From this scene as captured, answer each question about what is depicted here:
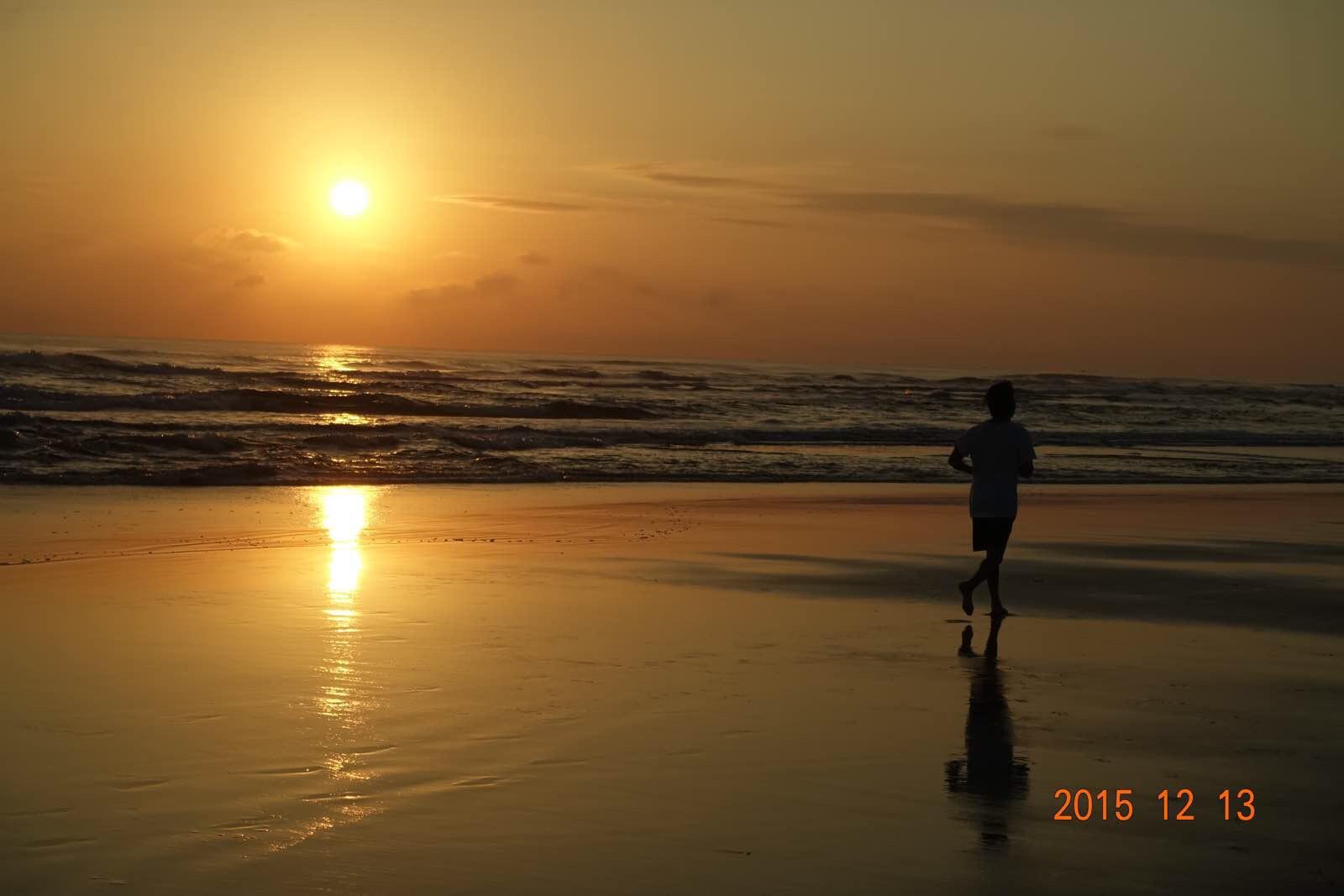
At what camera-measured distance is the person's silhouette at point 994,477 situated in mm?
9523

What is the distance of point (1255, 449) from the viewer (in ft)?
106

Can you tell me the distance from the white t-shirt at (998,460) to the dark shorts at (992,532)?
4cm

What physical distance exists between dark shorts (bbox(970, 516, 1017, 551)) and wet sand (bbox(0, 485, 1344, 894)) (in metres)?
0.53

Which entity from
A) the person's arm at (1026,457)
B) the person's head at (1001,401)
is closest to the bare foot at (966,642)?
the person's arm at (1026,457)

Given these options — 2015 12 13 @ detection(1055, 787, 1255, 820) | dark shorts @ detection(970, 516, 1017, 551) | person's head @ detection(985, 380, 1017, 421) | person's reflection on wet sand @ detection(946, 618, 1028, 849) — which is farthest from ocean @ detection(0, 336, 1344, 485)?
2015 12 13 @ detection(1055, 787, 1255, 820)

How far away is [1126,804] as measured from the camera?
5172 mm

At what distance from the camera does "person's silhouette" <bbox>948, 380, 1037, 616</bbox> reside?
31.2 ft

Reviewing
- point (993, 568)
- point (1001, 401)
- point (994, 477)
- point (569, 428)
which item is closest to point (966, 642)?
point (993, 568)

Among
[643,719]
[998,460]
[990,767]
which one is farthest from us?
[998,460]

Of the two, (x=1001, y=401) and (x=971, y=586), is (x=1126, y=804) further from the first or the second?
(x=1001, y=401)

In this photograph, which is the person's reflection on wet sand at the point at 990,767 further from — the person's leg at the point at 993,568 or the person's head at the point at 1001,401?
the person's head at the point at 1001,401

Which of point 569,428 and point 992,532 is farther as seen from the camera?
point 569,428

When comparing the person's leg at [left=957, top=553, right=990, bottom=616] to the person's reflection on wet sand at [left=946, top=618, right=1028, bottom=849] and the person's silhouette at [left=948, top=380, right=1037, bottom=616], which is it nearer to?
the person's silhouette at [left=948, top=380, right=1037, bottom=616]

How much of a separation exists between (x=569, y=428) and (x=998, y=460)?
22461mm
